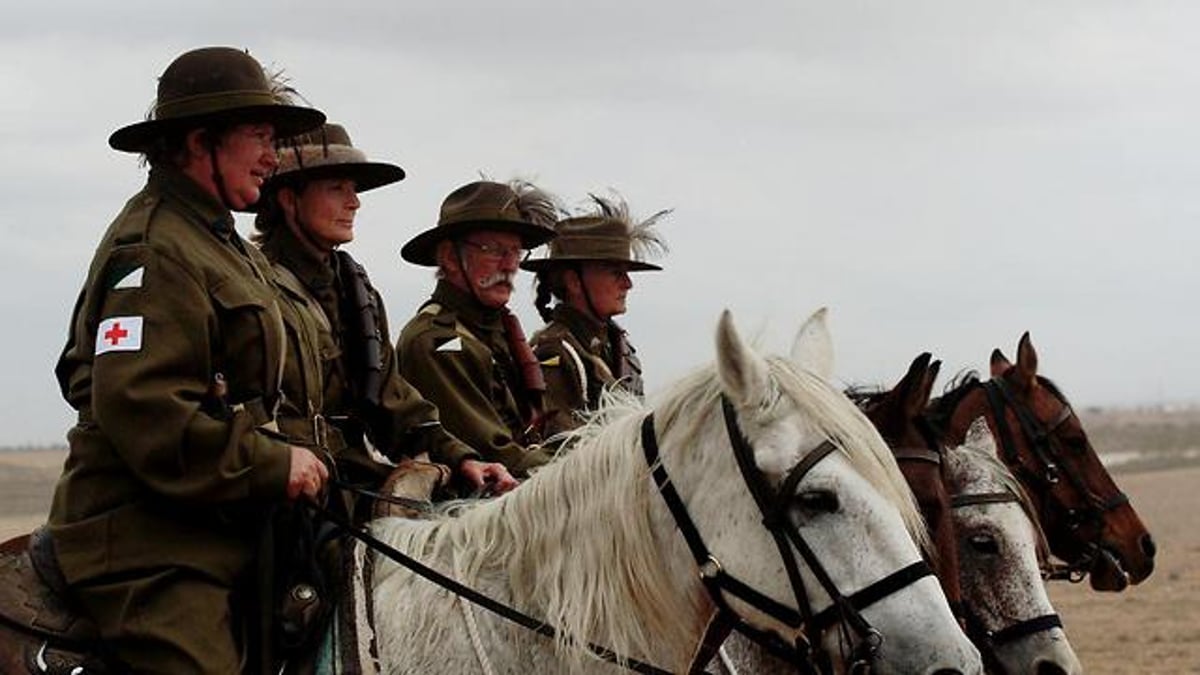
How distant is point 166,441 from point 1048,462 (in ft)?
17.3

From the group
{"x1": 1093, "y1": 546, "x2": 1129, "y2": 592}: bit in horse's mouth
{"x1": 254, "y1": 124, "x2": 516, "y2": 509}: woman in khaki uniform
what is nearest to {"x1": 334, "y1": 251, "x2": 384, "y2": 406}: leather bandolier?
{"x1": 254, "y1": 124, "x2": 516, "y2": 509}: woman in khaki uniform

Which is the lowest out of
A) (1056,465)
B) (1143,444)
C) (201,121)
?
(1143,444)

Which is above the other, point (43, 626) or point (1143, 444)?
point (43, 626)

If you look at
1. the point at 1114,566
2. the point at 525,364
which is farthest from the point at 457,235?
the point at 1114,566

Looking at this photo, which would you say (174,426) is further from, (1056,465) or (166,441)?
(1056,465)

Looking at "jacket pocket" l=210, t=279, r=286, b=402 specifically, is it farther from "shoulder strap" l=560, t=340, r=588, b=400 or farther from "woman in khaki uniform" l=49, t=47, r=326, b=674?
"shoulder strap" l=560, t=340, r=588, b=400

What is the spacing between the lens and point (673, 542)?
5.28 metres

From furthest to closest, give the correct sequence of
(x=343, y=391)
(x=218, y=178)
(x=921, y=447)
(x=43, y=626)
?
(x=921, y=447) < (x=343, y=391) < (x=218, y=178) < (x=43, y=626)

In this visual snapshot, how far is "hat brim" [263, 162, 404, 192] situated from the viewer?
7.62m

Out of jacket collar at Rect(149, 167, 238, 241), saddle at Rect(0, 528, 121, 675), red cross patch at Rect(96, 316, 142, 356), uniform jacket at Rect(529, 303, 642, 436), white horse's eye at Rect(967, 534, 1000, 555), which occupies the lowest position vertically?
white horse's eye at Rect(967, 534, 1000, 555)

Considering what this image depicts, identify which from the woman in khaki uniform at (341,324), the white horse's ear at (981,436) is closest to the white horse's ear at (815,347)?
the woman in khaki uniform at (341,324)

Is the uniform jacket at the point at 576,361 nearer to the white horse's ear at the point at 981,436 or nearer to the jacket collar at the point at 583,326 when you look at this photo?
the jacket collar at the point at 583,326

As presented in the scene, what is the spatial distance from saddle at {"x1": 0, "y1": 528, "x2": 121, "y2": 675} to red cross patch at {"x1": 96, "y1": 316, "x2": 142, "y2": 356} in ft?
2.31

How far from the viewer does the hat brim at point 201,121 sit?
5766 millimetres
